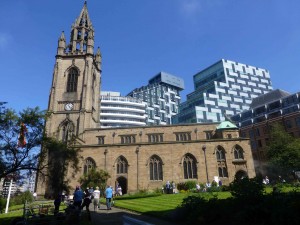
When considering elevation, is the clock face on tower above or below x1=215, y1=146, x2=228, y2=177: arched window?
above

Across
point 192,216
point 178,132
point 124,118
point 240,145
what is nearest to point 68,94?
point 178,132

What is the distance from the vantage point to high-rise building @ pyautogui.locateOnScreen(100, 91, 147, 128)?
116 metres

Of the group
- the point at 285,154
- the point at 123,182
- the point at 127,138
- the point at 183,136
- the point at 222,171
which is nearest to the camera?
the point at 222,171

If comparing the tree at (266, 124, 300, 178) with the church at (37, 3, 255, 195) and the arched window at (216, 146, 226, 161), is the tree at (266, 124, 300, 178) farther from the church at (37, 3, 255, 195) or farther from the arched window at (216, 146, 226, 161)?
the arched window at (216, 146, 226, 161)

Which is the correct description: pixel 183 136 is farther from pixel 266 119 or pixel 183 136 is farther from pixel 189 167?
pixel 266 119

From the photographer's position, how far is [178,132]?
49469 millimetres

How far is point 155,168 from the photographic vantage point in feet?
136

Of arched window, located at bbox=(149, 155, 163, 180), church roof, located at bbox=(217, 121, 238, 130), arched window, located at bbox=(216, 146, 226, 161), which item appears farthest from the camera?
church roof, located at bbox=(217, 121, 238, 130)

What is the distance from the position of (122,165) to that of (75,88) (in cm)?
2048

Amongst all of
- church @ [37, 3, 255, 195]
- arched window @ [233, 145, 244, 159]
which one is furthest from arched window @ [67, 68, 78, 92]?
arched window @ [233, 145, 244, 159]

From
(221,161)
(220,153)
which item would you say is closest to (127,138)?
(220,153)

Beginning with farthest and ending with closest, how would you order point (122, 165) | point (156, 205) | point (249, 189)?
point (122, 165), point (156, 205), point (249, 189)

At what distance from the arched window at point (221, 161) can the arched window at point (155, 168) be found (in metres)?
9.86

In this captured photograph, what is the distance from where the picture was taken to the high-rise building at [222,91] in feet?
355
